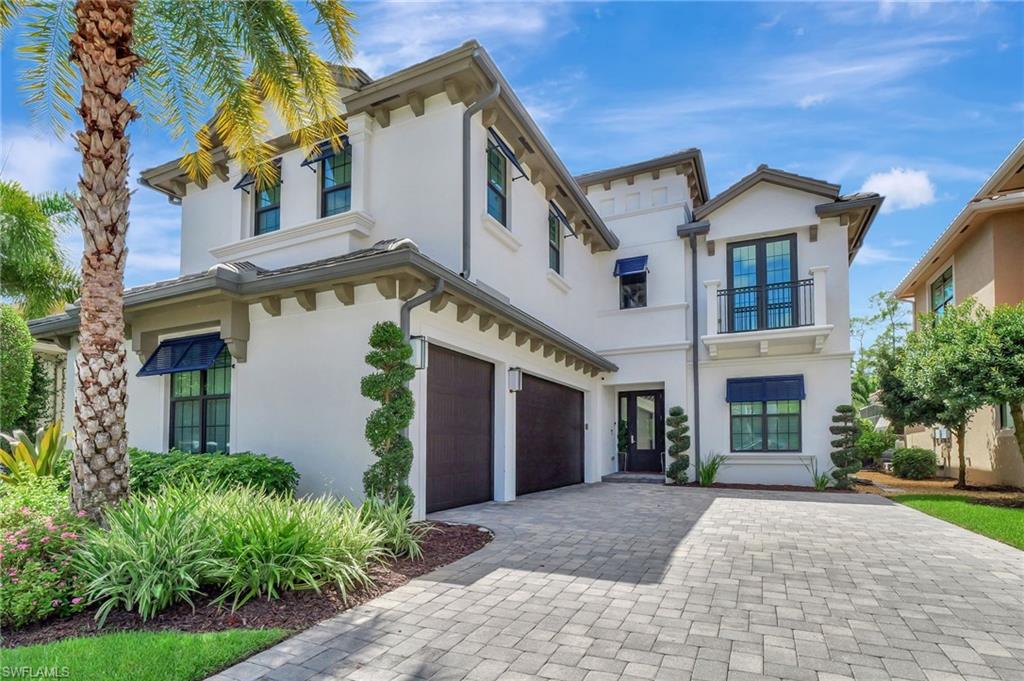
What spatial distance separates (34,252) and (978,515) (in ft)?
73.1

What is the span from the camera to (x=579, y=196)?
14047mm

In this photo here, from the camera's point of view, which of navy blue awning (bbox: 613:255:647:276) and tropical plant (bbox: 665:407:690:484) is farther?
navy blue awning (bbox: 613:255:647:276)

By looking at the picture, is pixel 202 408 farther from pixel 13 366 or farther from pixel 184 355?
pixel 13 366

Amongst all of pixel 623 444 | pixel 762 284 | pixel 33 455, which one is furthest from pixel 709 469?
pixel 33 455

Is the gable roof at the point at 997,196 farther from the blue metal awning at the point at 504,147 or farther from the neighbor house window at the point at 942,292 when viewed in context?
the blue metal awning at the point at 504,147

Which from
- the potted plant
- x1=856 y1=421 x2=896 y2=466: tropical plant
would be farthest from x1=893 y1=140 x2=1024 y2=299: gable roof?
the potted plant

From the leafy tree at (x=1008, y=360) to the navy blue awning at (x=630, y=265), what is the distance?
8.01 metres

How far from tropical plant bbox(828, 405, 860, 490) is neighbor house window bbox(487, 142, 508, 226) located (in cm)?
983

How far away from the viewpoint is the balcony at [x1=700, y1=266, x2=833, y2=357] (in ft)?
47.8

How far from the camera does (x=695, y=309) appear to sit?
53.8 ft

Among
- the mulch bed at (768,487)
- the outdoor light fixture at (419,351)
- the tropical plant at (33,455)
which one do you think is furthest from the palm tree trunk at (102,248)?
the mulch bed at (768,487)

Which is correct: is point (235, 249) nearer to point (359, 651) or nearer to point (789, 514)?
point (359, 651)

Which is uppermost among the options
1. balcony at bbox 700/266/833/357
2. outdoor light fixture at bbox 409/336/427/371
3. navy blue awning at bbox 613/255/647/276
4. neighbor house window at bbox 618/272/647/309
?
navy blue awning at bbox 613/255/647/276

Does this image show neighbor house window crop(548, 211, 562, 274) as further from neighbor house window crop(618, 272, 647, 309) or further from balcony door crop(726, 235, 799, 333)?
balcony door crop(726, 235, 799, 333)
